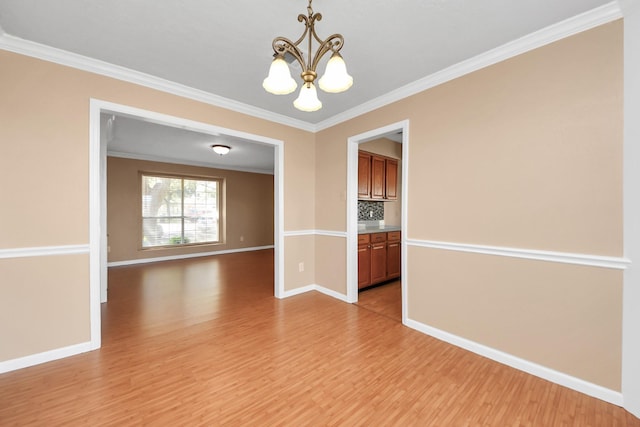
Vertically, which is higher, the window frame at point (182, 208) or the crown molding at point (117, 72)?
the crown molding at point (117, 72)

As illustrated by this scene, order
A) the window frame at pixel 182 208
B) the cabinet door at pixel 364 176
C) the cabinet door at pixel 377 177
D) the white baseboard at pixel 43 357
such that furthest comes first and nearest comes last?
the window frame at pixel 182 208 → the cabinet door at pixel 377 177 → the cabinet door at pixel 364 176 → the white baseboard at pixel 43 357

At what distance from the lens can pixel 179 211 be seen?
22.0 feet

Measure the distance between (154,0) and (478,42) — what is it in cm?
234

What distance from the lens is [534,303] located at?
6.29ft

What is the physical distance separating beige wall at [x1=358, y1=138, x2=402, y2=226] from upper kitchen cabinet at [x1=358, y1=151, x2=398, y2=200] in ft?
0.52

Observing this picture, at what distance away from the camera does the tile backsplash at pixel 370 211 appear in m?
4.71

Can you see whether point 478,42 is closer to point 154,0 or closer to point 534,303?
point 534,303

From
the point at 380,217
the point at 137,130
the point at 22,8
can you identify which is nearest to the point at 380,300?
the point at 380,217

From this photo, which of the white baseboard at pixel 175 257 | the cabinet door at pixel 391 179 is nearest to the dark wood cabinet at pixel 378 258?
the cabinet door at pixel 391 179

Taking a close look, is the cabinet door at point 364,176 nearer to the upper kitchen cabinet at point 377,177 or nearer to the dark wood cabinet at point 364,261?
the upper kitchen cabinet at point 377,177

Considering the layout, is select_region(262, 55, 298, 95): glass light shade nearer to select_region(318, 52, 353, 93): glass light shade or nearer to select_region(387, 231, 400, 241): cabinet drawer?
select_region(318, 52, 353, 93): glass light shade

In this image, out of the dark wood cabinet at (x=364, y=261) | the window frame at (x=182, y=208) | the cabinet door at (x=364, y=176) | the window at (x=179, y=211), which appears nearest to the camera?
the dark wood cabinet at (x=364, y=261)

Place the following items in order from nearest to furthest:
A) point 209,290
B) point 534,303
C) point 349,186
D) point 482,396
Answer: point 482,396 < point 534,303 < point 349,186 < point 209,290

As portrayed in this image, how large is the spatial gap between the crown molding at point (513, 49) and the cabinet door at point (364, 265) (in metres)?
1.97
